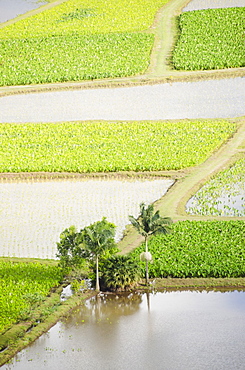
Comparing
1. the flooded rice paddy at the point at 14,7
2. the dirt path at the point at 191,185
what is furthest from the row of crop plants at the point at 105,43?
the dirt path at the point at 191,185

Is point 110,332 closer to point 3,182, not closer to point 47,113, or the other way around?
point 3,182

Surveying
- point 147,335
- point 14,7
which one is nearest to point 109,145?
point 147,335

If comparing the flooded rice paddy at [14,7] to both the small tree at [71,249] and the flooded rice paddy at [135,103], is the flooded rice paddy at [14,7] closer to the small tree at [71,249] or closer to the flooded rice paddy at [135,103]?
the flooded rice paddy at [135,103]

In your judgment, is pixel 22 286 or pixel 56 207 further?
pixel 56 207

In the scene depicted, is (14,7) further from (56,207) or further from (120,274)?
(120,274)

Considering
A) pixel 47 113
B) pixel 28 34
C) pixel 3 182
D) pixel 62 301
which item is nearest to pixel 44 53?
pixel 28 34

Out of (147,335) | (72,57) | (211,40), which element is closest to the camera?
(147,335)

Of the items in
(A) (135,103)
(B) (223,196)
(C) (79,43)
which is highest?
(C) (79,43)
